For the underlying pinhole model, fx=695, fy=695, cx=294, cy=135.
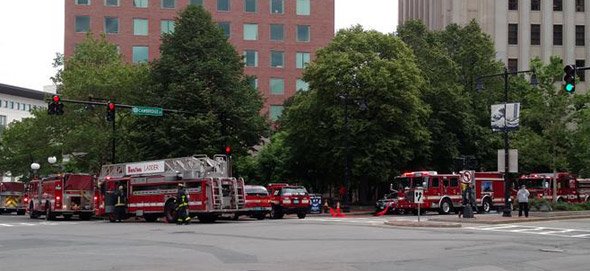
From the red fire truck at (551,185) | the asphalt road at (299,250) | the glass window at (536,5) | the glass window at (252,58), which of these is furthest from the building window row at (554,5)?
the asphalt road at (299,250)

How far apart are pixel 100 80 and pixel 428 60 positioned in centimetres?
2519

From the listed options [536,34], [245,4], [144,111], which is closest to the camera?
[144,111]

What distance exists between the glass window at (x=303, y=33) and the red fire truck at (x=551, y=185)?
39.0 metres

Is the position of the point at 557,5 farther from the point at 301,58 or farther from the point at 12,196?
the point at 12,196

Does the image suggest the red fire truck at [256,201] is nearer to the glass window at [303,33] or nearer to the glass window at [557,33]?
the glass window at [303,33]

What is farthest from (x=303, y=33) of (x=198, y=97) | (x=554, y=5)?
(x=198, y=97)

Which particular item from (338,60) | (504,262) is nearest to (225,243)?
(504,262)

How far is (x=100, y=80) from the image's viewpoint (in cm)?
4853

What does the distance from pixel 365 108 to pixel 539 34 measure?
42527mm

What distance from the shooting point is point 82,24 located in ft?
267

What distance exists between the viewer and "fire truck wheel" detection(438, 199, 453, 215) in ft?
143

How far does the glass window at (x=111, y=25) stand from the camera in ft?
269

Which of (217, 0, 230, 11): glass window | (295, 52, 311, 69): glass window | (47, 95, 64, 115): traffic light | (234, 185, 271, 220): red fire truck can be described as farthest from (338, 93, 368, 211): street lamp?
(217, 0, 230, 11): glass window

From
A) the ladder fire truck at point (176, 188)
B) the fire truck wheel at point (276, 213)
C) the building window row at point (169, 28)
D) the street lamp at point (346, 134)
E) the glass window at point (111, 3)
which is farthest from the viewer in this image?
the glass window at point (111, 3)
